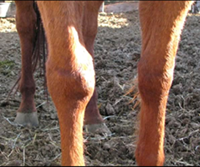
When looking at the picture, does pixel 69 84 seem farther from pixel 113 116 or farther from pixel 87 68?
pixel 113 116

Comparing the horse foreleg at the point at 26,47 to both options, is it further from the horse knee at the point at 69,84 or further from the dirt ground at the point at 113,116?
the horse knee at the point at 69,84

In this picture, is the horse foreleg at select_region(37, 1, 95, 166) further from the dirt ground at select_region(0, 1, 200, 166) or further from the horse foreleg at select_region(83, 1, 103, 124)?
the horse foreleg at select_region(83, 1, 103, 124)

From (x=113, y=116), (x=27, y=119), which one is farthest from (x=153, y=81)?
(x=27, y=119)

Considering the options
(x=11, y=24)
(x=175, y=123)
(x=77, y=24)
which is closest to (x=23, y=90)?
(x=175, y=123)

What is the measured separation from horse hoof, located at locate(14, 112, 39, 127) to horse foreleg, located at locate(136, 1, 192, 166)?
106cm

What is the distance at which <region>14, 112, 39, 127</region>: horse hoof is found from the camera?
7.88ft

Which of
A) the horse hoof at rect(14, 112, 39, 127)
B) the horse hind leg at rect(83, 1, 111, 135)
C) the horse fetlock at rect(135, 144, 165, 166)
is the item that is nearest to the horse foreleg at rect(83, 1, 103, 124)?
the horse hind leg at rect(83, 1, 111, 135)

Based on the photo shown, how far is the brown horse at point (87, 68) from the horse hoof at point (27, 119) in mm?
979

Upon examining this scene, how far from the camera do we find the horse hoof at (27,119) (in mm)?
2400

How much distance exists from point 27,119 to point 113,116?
577 mm

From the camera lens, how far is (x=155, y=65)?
1420 mm

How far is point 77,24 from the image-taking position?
Result: 1.41 m

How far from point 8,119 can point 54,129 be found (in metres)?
0.39

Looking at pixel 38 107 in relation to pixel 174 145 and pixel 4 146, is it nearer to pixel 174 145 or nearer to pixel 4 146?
pixel 4 146
